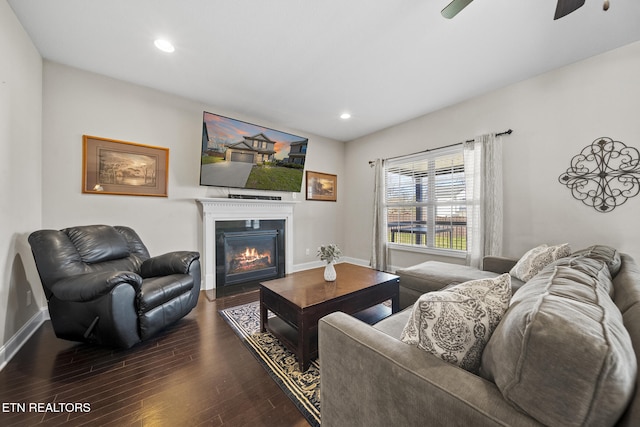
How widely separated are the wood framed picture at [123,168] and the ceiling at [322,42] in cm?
83

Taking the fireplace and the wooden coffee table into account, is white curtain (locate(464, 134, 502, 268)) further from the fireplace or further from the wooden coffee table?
the fireplace

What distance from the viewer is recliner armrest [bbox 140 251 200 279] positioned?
247 centimetres

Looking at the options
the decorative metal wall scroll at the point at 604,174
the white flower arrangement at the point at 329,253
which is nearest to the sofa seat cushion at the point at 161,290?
the white flower arrangement at the point at 329,253

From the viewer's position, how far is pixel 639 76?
7.38 ft

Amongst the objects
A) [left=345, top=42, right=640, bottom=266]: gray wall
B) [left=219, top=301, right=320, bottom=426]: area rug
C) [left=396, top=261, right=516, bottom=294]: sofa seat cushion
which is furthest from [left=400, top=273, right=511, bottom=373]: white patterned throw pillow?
[left=345, top=42, right=640, bottom=266]: gray wall

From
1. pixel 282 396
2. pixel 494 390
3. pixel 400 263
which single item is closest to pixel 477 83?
pixel 400 263

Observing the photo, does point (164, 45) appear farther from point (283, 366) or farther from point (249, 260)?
point (283, 366)

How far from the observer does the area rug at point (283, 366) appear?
1450 millimetres

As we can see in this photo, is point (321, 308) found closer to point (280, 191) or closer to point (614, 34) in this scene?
point (280, 191)

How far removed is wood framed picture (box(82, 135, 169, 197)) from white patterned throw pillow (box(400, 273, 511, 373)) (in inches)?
137

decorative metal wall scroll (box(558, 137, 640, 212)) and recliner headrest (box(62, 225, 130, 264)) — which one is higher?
decorative metal wall scroll (box(558, 137, 640, 212))

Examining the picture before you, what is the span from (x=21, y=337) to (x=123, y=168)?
6.10ft

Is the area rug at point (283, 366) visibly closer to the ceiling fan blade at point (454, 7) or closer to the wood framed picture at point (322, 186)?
the ceiling fan blade at point (454, 7)

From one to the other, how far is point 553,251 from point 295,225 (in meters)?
3.59
